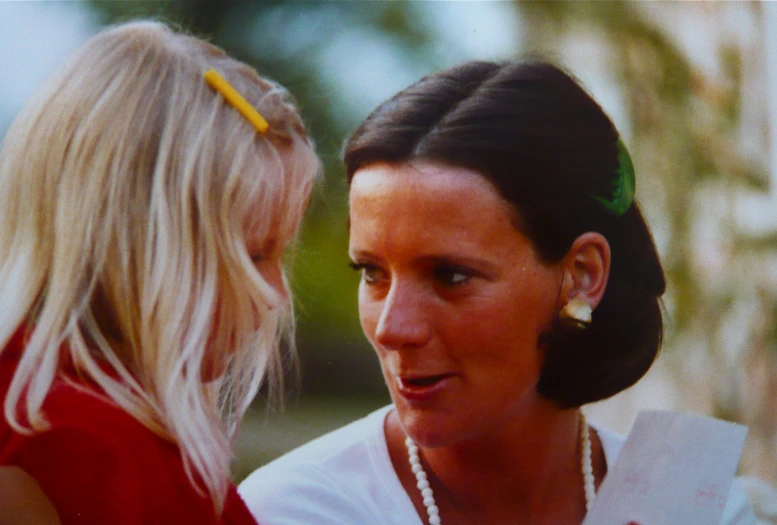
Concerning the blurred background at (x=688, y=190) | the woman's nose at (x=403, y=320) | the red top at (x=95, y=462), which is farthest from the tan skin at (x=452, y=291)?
the blurred background at (x=688, y=190)

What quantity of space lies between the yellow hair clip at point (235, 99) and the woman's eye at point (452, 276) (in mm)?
303

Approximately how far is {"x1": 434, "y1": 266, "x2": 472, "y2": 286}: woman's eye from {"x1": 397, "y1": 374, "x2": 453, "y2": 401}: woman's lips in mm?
127

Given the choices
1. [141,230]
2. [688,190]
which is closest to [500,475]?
[141,230]

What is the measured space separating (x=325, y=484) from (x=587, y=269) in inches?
19.5

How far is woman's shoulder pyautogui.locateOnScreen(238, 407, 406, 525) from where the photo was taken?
1352 millimetres

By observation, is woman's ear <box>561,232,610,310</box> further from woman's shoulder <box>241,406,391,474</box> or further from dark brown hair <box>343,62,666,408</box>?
woman's shoulder <box>241,406,391,474</box>

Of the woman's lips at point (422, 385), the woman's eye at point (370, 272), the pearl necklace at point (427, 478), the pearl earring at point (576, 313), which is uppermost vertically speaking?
the woman's eye at point (370, 272)

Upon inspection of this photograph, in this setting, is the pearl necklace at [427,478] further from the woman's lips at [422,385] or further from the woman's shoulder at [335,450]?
the woman's lips at [422,385]

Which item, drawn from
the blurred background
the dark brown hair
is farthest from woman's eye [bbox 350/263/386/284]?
the blurred background

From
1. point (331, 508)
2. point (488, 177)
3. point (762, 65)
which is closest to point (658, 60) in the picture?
point (762, 65)

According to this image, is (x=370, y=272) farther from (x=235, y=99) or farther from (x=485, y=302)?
(x=235, y=99)

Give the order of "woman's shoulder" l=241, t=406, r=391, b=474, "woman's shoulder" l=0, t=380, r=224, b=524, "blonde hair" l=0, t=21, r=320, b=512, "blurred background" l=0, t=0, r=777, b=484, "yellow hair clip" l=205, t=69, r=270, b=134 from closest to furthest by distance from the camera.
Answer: "woman's shoulder" l=0, t=380, r=224, b=524
"blonde hair" l=0, t=21, r=320, b=512
"yellow hair clip" l=205, t=69, r=270, b=134
"woman's shoulder" l=241, t=406, r=391, b=474
"blurred background" l=0, t=0, r=777, b=484

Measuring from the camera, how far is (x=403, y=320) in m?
1.27

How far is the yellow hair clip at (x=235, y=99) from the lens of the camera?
1215 millimetres
